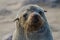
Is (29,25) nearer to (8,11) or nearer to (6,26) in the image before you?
(6,26)

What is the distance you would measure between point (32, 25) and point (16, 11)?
22.4ft

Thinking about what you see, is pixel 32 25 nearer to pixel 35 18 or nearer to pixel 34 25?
pixel 34 25

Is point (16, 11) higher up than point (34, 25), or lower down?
higher up

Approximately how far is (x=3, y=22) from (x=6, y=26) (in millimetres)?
470

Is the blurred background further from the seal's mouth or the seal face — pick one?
the seal's mouth

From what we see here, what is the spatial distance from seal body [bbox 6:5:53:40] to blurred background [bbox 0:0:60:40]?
3.10 meters

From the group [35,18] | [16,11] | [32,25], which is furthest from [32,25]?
[16,11]

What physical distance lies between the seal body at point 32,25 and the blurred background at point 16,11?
3.10 metres

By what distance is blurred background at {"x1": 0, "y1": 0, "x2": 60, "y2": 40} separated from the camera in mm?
9010

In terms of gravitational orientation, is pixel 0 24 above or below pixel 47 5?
below

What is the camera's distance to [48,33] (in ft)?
16.5

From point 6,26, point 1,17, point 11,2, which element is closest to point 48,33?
point 6,26

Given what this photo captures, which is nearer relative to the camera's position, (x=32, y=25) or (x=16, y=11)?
(x=32, y=25)

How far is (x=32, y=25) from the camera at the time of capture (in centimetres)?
454
